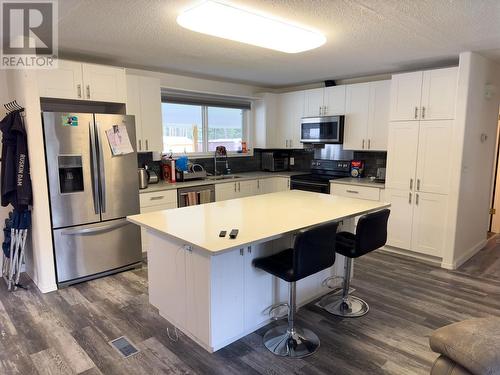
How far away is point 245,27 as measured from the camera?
2393 millimetres

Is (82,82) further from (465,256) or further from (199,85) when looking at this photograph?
(465,256)

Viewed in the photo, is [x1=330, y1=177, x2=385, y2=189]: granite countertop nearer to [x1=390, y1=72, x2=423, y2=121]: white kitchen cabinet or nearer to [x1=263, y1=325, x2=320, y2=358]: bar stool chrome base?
[x1=390, y1=72, x2=423, y2=121]: white kitchen cabinet

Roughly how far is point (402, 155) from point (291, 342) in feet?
8.97

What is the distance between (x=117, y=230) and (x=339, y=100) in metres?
3.44

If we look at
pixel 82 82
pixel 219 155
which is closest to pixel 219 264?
pixel 82 82

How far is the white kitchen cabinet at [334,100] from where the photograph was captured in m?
4.81

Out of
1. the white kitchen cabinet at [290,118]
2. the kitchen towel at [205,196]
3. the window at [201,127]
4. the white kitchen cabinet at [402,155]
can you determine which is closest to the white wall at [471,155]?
the white kitchen cabinet at [402,155]

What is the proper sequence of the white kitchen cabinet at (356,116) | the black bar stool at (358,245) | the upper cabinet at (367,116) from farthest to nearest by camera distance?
the white kitchen cabinet at (356,116) < the upper cabinet at (367,116) < the black bar stool at (358,245)

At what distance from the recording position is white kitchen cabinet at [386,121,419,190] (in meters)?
3.98

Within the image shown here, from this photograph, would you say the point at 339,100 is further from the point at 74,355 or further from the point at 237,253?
the point at 74,355

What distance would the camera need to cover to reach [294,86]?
5754 millimetres

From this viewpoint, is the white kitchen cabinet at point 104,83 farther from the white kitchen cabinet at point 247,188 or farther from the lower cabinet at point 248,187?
the white kitchen cabinet at point 247,188

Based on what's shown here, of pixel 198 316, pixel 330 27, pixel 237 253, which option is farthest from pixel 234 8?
pixel 198 316

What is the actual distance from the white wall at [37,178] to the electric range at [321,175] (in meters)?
3.33
